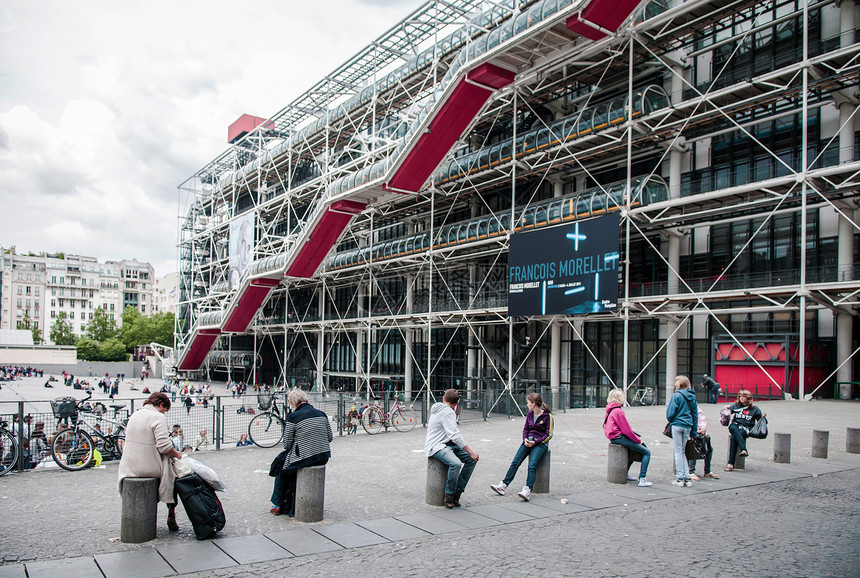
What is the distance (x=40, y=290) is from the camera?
120 m

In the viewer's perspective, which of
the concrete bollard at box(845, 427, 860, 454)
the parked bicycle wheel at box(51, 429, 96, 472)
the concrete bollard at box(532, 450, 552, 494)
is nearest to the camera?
the concrete bollard at box(532, 450, 552, 494)

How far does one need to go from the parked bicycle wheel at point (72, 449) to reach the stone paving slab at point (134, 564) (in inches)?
217

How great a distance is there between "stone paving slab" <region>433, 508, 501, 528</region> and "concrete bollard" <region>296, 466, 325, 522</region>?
133 centimetres

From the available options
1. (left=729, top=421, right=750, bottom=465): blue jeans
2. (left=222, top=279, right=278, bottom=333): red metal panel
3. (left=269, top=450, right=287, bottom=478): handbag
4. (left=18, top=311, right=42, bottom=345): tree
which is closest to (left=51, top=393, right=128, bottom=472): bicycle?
(left=269, top=450, right=287, bottom=478): handbag

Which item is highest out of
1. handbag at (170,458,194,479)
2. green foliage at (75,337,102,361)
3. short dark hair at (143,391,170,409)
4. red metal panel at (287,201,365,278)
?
red metal panel at (287,201,365,278)

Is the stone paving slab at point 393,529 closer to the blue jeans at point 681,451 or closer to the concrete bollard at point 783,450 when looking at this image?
the blue jeans at point 681,451

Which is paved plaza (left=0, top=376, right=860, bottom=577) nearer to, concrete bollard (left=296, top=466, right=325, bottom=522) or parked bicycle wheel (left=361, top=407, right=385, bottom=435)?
concrete bollard (left=296, top=466, right=325, bottom=522)

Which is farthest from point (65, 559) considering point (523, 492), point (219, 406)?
point (219, 406)

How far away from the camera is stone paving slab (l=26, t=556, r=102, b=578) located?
541 cm

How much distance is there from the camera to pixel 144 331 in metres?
91.9

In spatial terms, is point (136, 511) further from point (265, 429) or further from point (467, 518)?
point (265, 429)

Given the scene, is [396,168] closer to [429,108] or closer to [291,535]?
[429,108]

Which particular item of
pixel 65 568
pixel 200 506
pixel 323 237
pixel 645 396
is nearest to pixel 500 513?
pixel 200 506

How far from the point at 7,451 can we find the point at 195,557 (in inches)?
245
